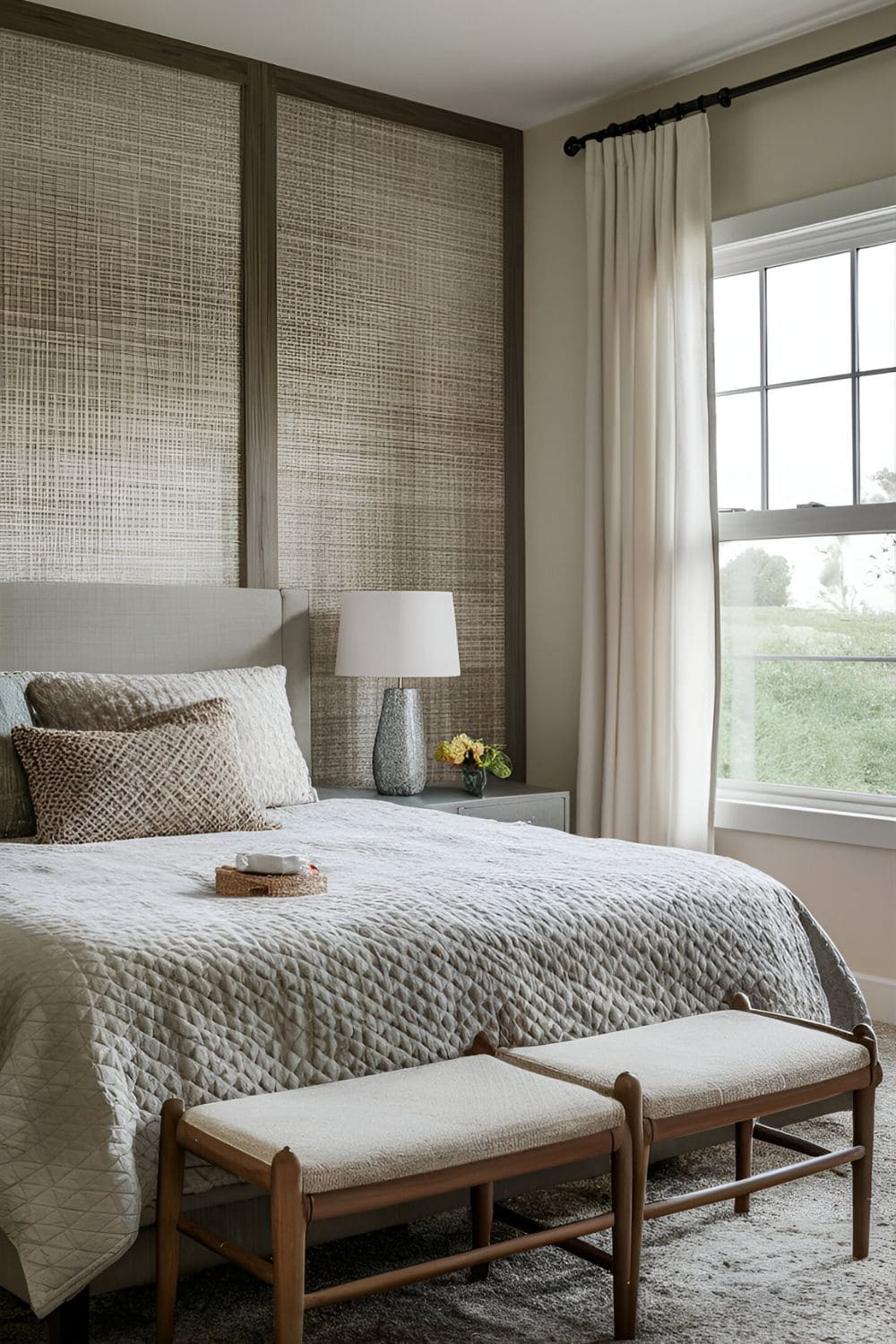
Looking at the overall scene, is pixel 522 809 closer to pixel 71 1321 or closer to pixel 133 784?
pixel 133 784

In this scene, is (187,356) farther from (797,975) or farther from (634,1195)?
(634,1195)

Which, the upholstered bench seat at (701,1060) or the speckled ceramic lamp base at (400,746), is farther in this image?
the speckled ceramic lamp base at (400,746)

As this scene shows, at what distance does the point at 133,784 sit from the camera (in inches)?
130

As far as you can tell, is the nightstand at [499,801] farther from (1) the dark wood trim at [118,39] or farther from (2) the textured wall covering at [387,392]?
(1) the dark wood trim at [118,39]

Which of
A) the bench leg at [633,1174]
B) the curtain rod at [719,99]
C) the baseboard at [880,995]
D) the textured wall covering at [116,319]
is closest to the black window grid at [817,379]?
the curtain rod at [719,99]

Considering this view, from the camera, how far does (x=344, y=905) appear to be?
99.2 inches

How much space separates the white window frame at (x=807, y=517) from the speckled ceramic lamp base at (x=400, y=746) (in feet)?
3.23

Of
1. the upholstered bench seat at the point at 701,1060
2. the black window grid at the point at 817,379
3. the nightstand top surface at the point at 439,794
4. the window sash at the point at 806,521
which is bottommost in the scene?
the upholstered bench seat at the point at 701,1060

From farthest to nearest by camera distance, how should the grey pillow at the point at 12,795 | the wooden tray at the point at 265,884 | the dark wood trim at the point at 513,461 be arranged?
the dark wood trim at the point at 513,461
the grey pillow at the point at 12,795
the wooden tray at the point at 265,884

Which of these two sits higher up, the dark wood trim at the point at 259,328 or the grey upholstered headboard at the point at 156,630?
the dark wood trim at the point at 259,328

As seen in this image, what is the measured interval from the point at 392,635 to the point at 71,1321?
102 inches

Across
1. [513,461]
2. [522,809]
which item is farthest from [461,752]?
[513,461]

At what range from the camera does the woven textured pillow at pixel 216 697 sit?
3.60m

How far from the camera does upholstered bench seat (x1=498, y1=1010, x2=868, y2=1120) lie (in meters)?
2.22
